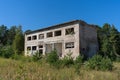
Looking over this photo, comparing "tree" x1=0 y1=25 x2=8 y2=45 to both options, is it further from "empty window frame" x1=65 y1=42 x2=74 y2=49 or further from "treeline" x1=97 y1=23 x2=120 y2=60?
"empty window frame" x1=65 y1=42 x2=74 y2=49

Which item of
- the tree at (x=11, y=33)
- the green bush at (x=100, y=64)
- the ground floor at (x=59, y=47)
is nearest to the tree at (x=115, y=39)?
the ground floor at (x=59, y=47)

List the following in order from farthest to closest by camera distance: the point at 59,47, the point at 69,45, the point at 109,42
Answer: the point at 109,42, the point at 59,47, the point at 69,45

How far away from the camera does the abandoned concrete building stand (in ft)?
90.2

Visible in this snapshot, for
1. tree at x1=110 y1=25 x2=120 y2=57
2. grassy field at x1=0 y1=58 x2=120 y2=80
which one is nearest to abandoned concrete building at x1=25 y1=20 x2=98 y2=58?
tree at x1=110 y1=25 x2=120 y2=57

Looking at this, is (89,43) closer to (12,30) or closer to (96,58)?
(96,58)

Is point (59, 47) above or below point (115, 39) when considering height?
below

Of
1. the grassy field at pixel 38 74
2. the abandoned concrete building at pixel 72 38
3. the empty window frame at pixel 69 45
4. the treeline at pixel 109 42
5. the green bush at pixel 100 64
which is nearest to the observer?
the grassy field at pixel 38 74

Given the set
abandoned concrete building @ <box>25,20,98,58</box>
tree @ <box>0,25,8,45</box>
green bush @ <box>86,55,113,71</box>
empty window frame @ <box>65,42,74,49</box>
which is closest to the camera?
green bush @ <box>86,55,113,71</box>

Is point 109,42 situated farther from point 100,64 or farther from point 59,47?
point 100,64

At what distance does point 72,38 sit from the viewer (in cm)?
2834

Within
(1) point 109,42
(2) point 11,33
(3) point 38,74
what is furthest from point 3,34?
(3) point 38,74

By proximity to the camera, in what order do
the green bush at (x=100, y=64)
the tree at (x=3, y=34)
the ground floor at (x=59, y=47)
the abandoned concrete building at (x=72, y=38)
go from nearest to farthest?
1. the green bush at (x=100, y=64)
2. the abandoned concrete building at (x=72, y=38)
3. the ground floor at (x=59, y=47)
4. the tree at (x=3, y=34)

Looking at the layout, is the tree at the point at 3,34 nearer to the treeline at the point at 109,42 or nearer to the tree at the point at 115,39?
the treeline at the point at 109,42

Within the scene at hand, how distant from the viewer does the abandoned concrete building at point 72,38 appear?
27.5m
